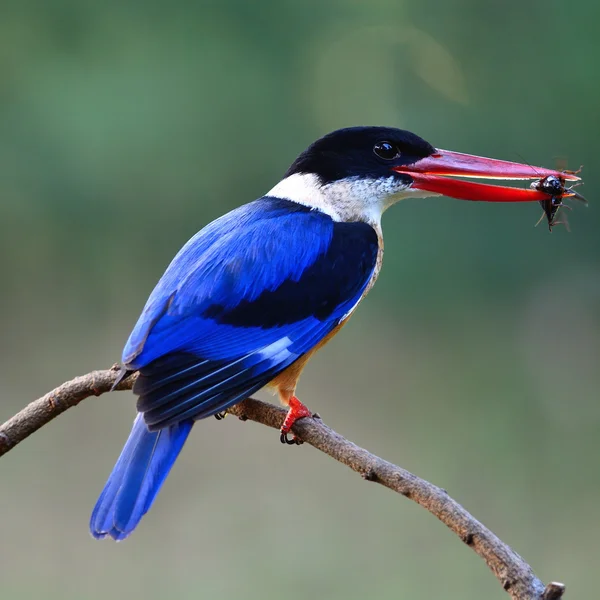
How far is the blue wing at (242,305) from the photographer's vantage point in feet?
4.65

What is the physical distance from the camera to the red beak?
1.71 meters

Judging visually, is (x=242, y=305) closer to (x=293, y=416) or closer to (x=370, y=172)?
(x=293, y=416)

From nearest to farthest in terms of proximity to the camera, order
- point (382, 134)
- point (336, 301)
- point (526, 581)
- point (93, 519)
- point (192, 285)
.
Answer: point (526, 581)
point (93, 519)
point (192, 285)
point (336, 301)
point (382, 134)

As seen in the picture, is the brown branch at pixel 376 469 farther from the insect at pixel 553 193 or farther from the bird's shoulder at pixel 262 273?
the insect at pixel 553 193

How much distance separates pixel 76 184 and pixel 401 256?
151 cm

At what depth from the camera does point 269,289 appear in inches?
63.5

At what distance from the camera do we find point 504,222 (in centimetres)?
432

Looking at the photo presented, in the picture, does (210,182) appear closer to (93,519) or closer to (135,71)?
(135,71)

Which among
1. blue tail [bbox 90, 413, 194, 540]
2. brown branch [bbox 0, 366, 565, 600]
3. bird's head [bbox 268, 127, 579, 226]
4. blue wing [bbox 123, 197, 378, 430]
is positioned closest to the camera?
brown branch [bbox 0, 366, 565, 600]

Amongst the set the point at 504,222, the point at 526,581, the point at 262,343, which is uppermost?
the point at 504,222

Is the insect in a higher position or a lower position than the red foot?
higher

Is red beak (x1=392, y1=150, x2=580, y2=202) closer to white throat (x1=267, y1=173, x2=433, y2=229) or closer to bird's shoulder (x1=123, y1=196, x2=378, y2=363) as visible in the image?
white throat (x1=267, y1=173, x2=433, y2=229)

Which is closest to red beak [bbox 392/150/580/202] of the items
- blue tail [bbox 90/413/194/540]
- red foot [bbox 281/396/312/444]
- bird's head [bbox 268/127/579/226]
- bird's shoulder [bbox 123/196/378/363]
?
bird's head [bbox 268/127/579/226]

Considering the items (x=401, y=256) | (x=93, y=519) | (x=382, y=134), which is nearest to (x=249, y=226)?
(x=382, y=134)
